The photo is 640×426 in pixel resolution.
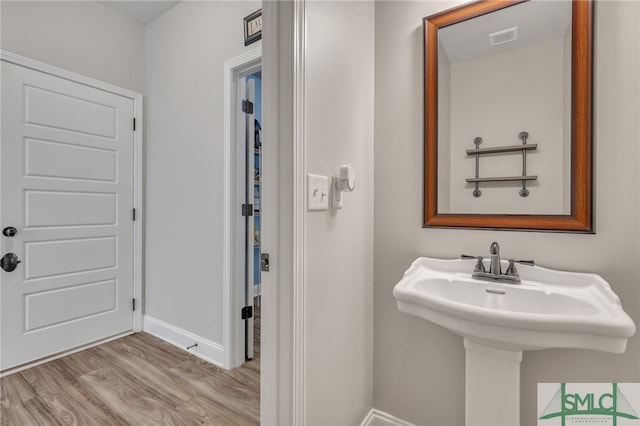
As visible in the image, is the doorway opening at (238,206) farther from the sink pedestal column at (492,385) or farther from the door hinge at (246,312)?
the sink pedestal column at (492,385)

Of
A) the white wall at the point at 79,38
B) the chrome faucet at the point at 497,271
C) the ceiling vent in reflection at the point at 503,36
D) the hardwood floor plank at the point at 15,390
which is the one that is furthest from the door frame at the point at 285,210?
the white wall at the point at 79,38

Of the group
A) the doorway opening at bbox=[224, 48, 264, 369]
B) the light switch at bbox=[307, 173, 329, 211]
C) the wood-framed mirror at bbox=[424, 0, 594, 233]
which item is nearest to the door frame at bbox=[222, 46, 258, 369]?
the doorway opening at bbox=[224, 48, 264, 369]

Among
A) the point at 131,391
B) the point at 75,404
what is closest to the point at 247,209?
the point at 131,391

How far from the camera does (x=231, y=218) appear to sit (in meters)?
2.01

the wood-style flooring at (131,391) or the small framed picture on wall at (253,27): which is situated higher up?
the small framed picture on wall at (253,27)

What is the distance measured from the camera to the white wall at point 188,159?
209 centimetres

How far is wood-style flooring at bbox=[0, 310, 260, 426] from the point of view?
158cm

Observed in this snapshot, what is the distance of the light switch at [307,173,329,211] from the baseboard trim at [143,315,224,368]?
5.03ft

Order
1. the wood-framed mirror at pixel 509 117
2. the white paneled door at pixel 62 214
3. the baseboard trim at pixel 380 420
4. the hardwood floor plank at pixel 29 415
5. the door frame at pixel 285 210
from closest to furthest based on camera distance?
the door frame at pixel 285 210, the wood-framed mirror at pixel 509 117, the baseboard trim at pixel 380 420, the hardwood floor plank at pixel 29 415, the white paneled door at pixel 62 214

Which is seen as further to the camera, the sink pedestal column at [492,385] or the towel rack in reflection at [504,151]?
the towel rack in reflection at [504,151]

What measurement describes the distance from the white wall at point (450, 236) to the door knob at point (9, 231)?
91.9 inches

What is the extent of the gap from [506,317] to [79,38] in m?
3.18

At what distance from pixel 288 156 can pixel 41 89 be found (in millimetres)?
2268

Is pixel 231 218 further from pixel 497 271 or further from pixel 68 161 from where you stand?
pixel 497 271
